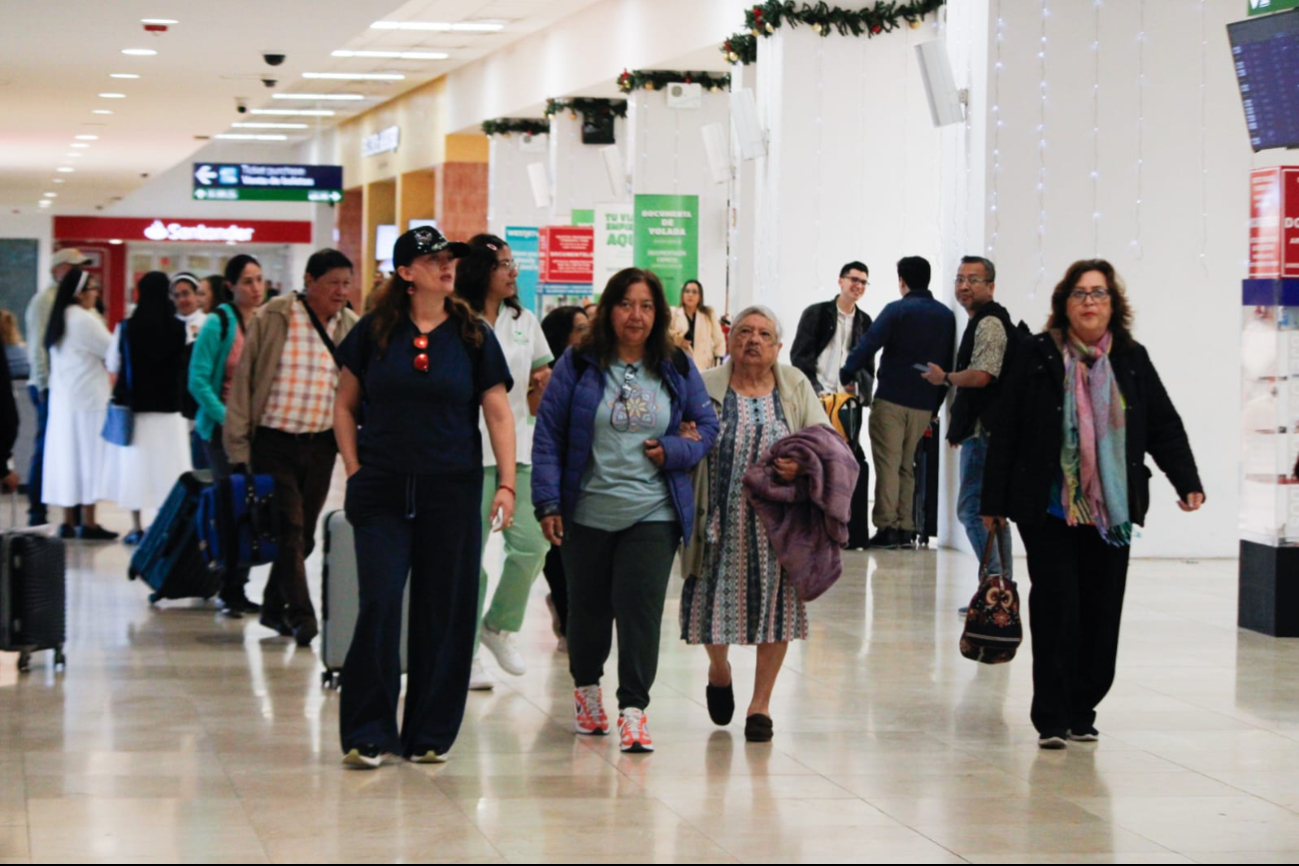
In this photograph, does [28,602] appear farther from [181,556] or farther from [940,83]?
[940,83]

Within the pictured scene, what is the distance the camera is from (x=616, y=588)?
5816 mm

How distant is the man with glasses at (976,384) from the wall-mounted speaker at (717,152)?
24.1 ft

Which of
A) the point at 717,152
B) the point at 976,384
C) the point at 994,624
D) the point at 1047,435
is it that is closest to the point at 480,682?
the point at 994,624

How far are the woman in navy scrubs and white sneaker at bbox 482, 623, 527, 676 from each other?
55.5 inches

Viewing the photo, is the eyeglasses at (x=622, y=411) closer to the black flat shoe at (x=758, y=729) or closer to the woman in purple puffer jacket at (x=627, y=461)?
the woman in purple puffer jacket at (x=627, y=461)

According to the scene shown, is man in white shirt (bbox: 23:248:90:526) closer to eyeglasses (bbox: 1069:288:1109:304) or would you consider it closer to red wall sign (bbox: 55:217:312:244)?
eyeglasses (bbox: 1069:288:1109:304)

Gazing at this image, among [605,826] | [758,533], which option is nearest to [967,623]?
[758,533]

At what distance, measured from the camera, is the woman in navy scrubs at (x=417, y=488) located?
17.6ft

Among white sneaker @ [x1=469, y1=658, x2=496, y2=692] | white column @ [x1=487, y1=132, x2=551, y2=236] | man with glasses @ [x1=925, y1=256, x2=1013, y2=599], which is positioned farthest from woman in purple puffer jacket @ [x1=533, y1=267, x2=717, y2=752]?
white column @ [x1=487, y1=132, x2=551, y2=236]

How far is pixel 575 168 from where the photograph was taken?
2100cm

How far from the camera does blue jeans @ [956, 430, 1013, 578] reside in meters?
8.42

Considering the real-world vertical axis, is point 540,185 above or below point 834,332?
above

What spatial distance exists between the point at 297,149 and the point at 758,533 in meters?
36.2

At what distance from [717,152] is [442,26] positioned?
6538mm
